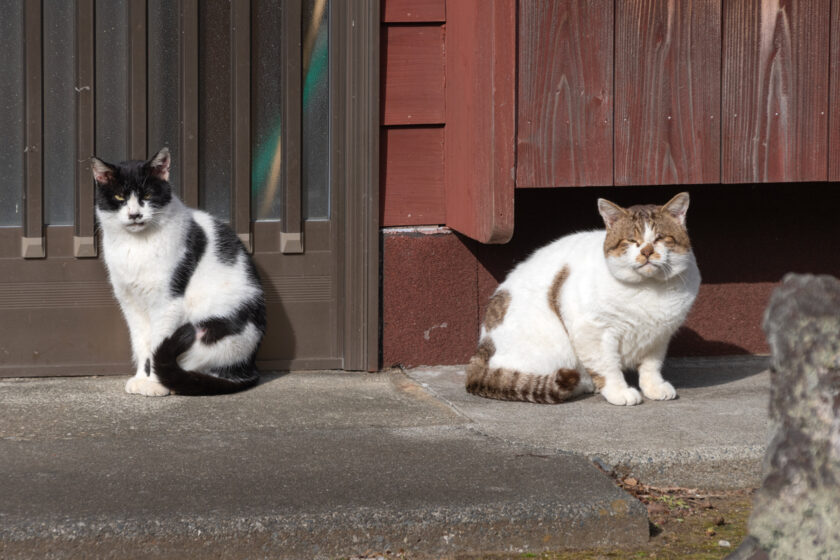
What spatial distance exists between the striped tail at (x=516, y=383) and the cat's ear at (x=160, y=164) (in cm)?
150

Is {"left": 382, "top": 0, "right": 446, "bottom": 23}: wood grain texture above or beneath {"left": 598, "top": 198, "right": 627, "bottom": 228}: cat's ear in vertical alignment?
above

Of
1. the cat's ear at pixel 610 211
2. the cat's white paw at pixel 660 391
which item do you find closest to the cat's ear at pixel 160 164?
the cat's ear at pixel 610 211

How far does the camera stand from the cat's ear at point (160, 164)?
4.33 metres

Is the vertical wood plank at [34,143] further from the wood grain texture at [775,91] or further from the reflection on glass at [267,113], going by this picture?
the wood grain texture at [775,91]

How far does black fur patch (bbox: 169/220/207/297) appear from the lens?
4379mm

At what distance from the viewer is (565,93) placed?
4129 mm

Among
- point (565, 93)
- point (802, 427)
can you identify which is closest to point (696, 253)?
point (565, 93)

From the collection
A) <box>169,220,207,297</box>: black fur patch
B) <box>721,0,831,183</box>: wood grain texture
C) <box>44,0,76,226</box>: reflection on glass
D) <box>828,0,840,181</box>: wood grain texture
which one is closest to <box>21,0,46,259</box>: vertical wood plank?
<box>44,0,76,226</box>: reflection on glass

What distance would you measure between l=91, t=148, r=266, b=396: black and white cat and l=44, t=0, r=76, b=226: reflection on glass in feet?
1.17

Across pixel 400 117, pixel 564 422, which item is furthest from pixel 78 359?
pixel 564 422

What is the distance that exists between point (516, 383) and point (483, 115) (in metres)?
1.08

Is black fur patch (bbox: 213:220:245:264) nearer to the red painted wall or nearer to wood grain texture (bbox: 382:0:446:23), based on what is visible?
the red painted wall

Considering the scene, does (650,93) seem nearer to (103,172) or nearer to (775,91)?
(775,91)

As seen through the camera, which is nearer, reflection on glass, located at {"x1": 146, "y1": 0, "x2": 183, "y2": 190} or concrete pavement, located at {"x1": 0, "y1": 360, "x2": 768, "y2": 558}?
→ concrete pavement, located at {"x1": 0, "y1": 360, "x2": 768, "y2": 558}
